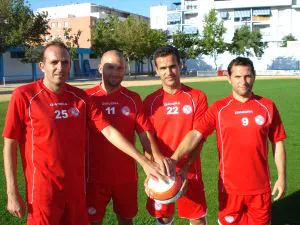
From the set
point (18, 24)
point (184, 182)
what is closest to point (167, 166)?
point (184, 182)

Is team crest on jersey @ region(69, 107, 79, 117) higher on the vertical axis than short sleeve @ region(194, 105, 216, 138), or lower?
higher

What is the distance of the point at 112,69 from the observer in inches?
177

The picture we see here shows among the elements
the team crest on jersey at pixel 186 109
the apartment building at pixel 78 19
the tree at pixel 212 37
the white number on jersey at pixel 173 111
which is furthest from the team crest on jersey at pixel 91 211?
the tree at pixel 212 37

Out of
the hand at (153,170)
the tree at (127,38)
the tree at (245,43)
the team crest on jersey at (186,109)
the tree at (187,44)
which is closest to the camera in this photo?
the hand at (153,170)

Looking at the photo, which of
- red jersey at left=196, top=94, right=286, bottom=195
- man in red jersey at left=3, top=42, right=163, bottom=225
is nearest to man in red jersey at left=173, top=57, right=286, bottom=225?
red jersey at left=196, top=94, right=286, bottom=195

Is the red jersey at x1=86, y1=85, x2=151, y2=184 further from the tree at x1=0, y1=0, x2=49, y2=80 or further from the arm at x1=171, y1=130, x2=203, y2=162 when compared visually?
the tree at x1=0, y1=0, x2=49, y2=80

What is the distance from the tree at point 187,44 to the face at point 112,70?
64467mm

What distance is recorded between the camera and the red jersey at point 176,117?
4539 millimetres

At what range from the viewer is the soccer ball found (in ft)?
12.7

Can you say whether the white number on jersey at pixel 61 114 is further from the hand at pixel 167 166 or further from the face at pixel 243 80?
the face at pixel 243 80

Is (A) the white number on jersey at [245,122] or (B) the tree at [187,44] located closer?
(A) the white number on jersey at [245,122]

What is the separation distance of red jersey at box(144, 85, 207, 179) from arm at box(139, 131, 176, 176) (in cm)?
16

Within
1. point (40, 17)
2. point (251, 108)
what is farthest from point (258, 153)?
point (40, 17)

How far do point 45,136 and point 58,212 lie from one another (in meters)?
0.72
